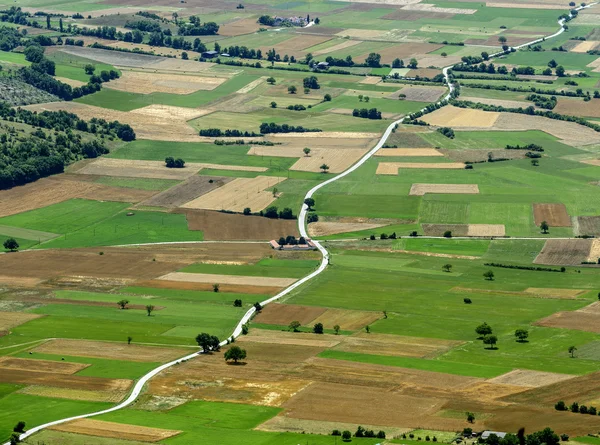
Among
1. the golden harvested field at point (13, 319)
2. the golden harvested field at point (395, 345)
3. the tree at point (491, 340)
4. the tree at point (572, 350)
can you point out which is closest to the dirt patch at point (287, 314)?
the golden harvested field at point (395, 345)

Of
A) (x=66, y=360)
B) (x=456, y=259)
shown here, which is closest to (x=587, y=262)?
(x=456, y=259)

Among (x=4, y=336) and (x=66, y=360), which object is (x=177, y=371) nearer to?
(x=66, y=360)

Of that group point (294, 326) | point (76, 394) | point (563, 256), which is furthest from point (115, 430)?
point (563, 256)

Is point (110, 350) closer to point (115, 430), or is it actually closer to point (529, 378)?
point (115, 430)

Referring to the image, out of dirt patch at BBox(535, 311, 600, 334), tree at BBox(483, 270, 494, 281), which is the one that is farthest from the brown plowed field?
tree at BBox(483, 270, 494, 281)

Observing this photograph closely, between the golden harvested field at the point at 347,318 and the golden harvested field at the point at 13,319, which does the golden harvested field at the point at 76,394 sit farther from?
the golden harvested field at the point at 347,318

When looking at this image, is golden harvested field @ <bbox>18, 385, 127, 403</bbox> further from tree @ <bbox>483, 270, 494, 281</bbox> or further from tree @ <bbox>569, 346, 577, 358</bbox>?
tree @ <bbox>483, 270, 494, 281</bbox>
